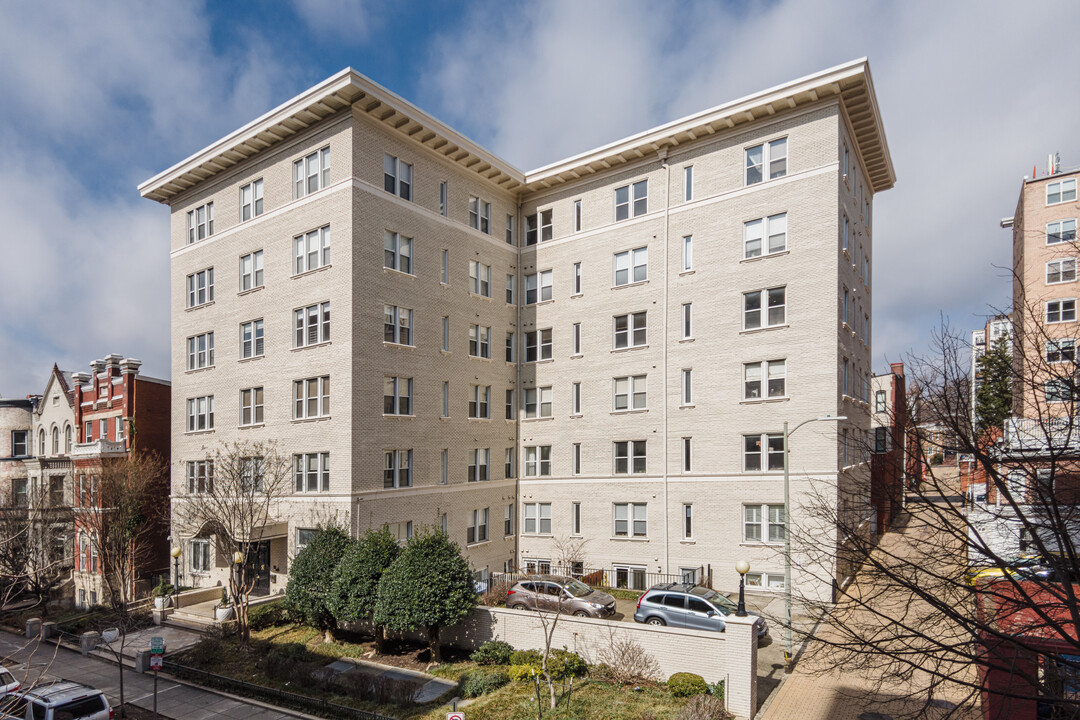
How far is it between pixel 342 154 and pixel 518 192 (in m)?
11.6

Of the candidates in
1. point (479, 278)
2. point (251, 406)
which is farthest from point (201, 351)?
point (479, 278)

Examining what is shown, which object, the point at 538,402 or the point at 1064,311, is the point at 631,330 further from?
the point at 1064,311

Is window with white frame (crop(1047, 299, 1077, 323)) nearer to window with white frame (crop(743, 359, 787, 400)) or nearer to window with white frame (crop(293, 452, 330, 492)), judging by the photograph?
window with white frame (crop(743, 359, 787, 400))

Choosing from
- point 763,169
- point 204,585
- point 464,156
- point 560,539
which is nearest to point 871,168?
Answer: point 763,169

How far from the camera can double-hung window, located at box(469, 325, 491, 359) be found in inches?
1342

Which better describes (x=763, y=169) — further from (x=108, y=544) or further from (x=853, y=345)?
(x=108, y=544)

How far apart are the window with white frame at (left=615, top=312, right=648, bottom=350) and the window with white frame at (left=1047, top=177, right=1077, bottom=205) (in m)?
29.1

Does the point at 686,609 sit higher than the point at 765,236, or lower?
lower

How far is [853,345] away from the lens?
31.7 meters

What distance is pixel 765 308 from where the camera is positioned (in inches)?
1153

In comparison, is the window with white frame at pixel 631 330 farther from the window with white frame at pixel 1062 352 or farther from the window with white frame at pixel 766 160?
the window with white frame at pixel 1062 352

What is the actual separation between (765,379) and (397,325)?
1690 centimetres

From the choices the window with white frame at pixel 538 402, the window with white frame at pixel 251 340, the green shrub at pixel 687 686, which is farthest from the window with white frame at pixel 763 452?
the window with white frame at pixel 251 340

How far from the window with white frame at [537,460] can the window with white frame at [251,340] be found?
1482 cm
